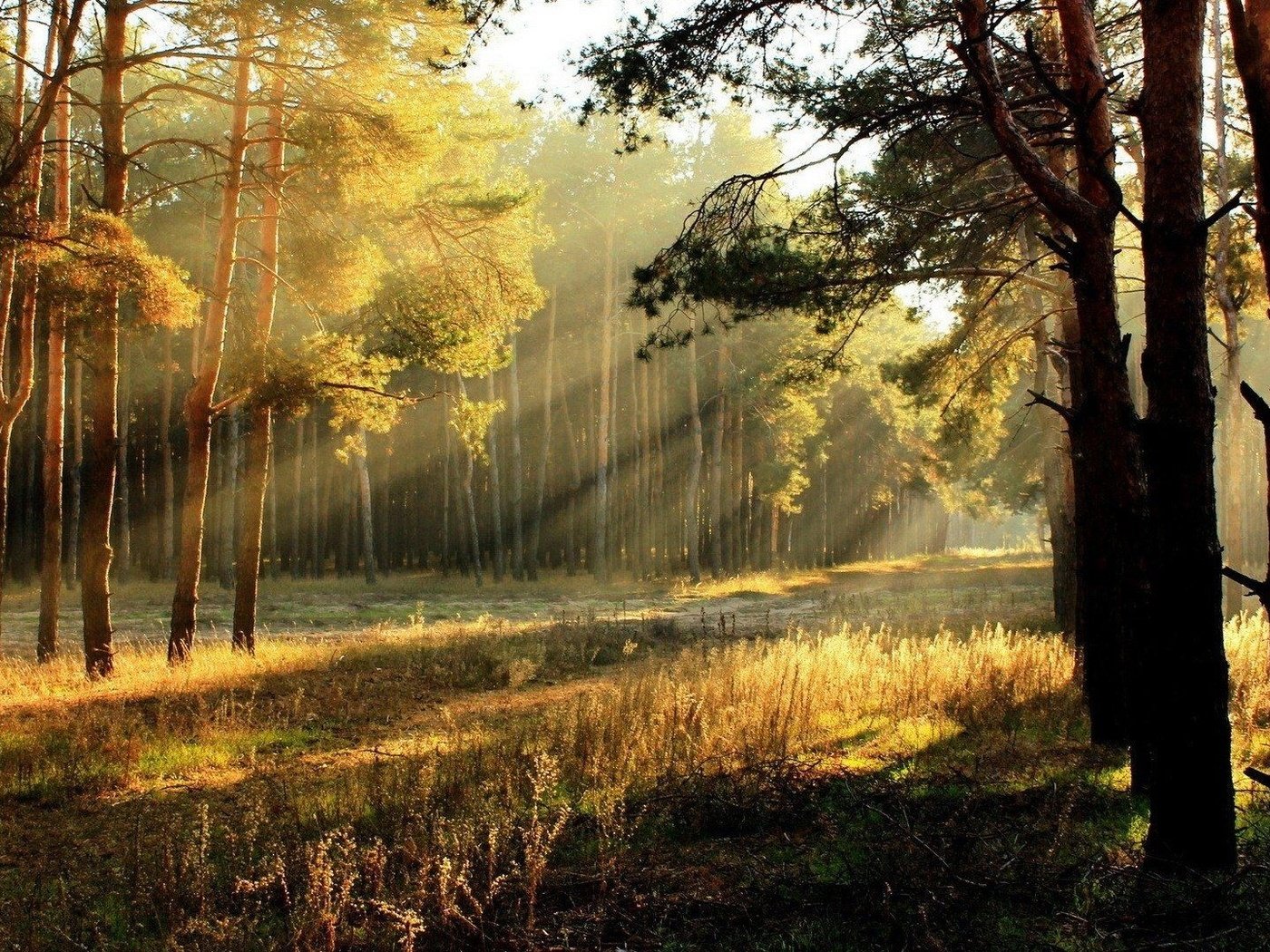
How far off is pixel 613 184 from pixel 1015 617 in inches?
773

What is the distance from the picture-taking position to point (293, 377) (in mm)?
12219

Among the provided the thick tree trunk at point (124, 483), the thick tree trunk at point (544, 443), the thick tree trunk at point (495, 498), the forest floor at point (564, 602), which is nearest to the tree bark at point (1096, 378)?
the forest floor at point (564, 602)

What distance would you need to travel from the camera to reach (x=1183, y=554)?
176 inches

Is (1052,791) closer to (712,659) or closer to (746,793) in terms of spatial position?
(746,793)

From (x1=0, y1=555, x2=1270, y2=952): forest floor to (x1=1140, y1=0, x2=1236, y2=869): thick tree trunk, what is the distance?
12.5 inches

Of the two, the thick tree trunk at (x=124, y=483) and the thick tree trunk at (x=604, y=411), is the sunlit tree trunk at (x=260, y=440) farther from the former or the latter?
the thick tree trunk at (x=604, y=411)

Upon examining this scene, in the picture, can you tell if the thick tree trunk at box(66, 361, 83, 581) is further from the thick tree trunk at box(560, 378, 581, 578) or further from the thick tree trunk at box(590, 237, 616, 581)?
the thick tree trunk at box(560, 378, 581, 578)

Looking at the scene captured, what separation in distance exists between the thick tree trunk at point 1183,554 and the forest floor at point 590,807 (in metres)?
0.32

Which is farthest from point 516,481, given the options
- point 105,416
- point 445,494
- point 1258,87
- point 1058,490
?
point 1258,87

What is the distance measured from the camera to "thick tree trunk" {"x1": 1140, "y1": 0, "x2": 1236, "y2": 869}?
4.48 metres

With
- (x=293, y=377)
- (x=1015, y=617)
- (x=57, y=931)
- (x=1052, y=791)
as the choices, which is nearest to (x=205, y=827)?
(x=57, y=931)

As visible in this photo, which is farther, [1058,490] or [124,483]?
[124,483]

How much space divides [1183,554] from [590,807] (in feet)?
12.4

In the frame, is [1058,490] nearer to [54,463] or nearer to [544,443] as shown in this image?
[54,463]
